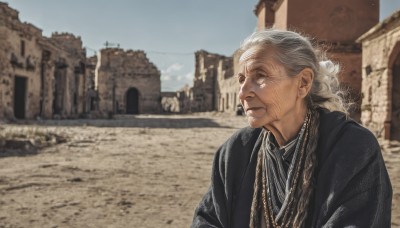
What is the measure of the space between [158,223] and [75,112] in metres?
25.7

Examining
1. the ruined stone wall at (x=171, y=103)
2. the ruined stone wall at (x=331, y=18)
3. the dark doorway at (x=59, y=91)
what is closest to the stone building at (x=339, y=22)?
the ruined stone wall at (x=331, y=18)

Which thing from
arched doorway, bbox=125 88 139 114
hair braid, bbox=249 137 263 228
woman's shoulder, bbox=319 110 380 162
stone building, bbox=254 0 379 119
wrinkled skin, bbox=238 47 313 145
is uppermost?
stone building, bbox=254 0 379 119

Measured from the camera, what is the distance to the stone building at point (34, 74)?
56.5ft

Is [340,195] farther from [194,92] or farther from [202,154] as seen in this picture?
[194,92]

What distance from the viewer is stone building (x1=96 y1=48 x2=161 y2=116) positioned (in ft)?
123

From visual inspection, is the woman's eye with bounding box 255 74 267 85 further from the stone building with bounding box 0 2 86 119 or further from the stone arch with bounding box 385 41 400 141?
the stone building with bounding box 0 2 86 119

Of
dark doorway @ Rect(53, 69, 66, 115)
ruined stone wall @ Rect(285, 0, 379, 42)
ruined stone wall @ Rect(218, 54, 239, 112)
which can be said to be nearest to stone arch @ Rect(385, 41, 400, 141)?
ruined stone wall @ Rect(285, 0, 379, 42)

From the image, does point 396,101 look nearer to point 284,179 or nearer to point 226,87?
point 284,179

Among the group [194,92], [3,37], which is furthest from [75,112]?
[194,92]

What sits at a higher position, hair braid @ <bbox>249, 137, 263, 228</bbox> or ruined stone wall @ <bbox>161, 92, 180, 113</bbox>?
ruined stone wall @ <bbox>161, 92, 180, 113</bbox>

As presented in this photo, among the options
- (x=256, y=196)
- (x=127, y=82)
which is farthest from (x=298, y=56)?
(x=127, y=82)

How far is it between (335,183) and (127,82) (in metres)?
38.8

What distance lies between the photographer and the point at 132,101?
40500 millimetres

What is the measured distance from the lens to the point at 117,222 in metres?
3.57
